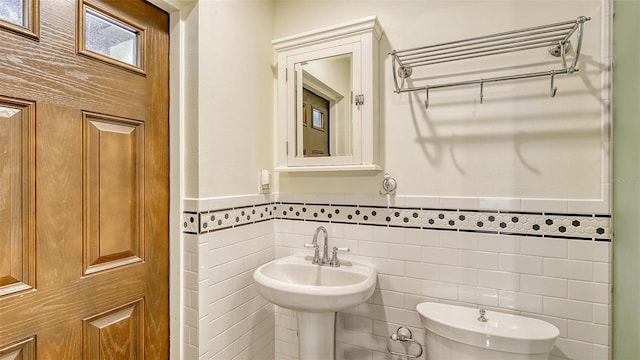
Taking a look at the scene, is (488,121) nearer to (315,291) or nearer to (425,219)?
(425,219)

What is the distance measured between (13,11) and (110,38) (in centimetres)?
28

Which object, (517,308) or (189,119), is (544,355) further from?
(189,119)

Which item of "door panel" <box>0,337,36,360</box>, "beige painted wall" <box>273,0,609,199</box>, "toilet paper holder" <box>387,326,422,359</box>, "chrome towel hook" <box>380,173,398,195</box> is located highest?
"beige painted wall" <box>273,0,609,199</box>

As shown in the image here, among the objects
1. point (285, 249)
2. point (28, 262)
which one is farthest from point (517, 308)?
point (28, 262)

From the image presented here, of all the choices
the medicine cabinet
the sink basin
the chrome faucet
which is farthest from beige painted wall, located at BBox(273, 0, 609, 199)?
the sink basin

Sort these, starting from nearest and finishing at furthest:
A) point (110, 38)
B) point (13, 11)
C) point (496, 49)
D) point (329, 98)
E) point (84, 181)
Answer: point (13, 11) < point (84, 181) < point (110, 38) < point (496, 49) < point (329, 98)

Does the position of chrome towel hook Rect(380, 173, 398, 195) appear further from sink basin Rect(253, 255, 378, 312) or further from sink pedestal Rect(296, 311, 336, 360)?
sink pedestal Rect(296, 311, 336, 360)

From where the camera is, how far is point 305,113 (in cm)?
165

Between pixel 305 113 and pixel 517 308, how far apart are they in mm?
1291

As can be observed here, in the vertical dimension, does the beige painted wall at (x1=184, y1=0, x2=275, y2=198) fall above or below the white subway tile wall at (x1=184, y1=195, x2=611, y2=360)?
above

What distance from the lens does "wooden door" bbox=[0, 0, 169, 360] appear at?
2.95ft

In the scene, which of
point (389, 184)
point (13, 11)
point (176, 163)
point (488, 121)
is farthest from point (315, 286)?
Answer: point (13, 11)

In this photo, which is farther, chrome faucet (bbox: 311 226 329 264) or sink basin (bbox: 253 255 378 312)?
chrome faucet (bbox: 311 226 329 264)

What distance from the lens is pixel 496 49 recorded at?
1.28 metres
